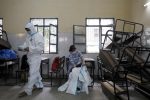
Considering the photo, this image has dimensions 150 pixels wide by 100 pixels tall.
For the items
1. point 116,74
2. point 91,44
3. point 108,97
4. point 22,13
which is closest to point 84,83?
point 108,97

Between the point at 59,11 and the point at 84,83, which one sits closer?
the point at 84,83

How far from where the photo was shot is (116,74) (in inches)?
187

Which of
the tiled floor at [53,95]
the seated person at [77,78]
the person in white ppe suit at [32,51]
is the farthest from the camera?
the seated person at [77,78]

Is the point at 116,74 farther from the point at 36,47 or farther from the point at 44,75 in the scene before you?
the point at 44,75

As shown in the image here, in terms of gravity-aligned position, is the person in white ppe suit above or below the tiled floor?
above

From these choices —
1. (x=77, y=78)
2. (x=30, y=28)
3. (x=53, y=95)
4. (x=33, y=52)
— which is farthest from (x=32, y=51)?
(x=77, y=78)

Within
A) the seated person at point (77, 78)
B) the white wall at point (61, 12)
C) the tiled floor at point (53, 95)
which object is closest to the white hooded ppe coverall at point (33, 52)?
the tiled floor at point (53, 95)

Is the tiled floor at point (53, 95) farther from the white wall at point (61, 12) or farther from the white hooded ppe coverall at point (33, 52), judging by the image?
the white wall at point (61, 12)

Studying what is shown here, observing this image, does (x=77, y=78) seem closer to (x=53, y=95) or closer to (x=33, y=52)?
(x=53, y=95)

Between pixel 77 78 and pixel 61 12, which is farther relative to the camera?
pixel 61 12

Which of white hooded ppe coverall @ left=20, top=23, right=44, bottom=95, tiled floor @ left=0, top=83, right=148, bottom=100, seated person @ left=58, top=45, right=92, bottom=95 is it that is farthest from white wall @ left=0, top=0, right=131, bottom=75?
white hooded ppe coverall @ left=20, top=23, right=44, bottom=95

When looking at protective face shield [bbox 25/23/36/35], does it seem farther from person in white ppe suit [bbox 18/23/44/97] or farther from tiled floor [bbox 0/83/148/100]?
tiled floor [bbox 0/83/148/100]

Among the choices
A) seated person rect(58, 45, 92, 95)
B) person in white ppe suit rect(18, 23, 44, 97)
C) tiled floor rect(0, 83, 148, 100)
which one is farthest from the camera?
seated person rect(58, 45, 92, 95)

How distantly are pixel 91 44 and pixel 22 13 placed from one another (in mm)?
3034
